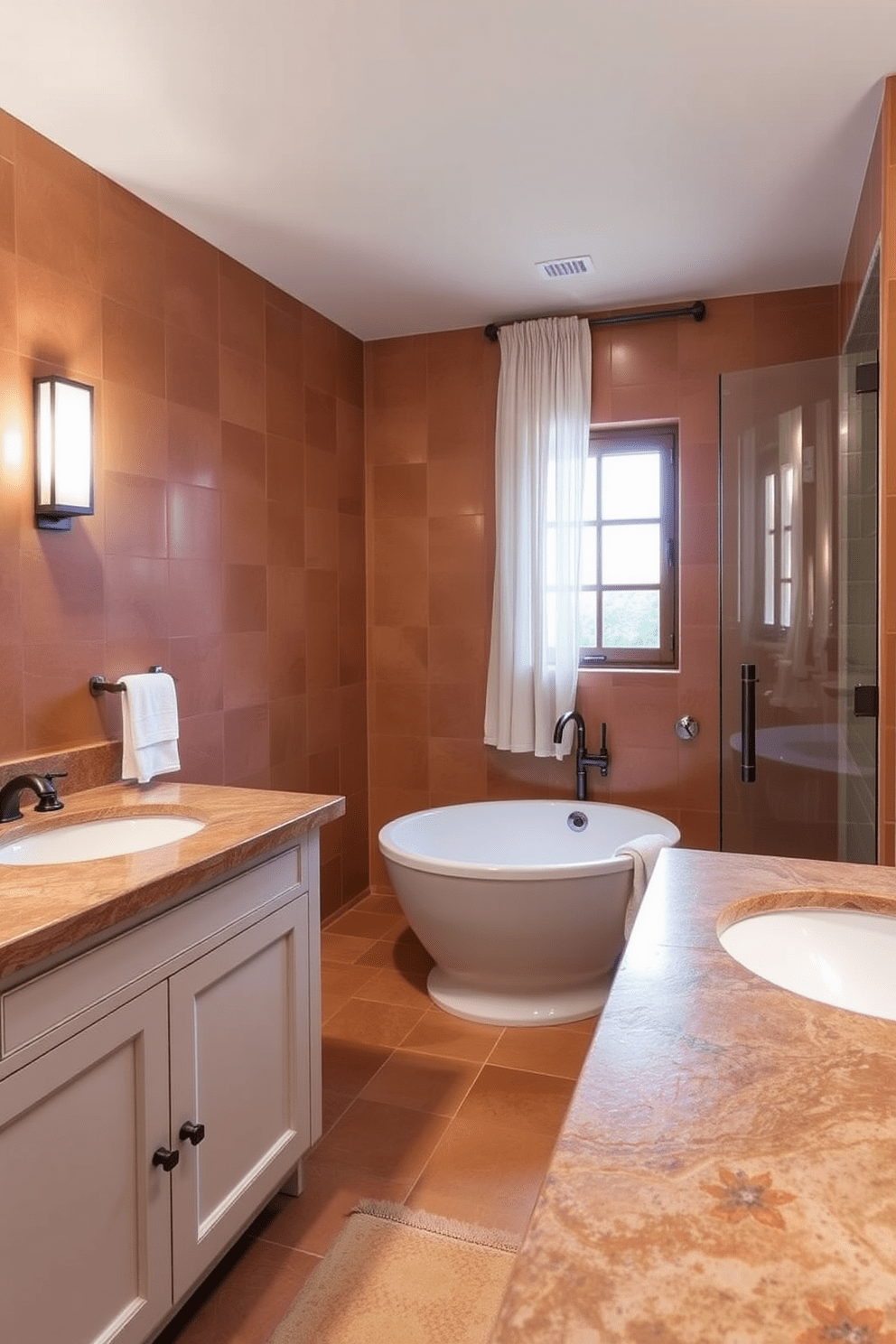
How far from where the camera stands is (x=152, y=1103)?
1.49 metres

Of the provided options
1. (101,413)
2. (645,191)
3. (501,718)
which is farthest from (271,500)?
(645,191)

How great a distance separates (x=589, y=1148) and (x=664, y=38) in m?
2.10

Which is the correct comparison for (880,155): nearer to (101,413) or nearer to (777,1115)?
(101,413)

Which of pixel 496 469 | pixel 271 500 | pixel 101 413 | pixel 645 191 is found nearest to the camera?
pixel 101 413

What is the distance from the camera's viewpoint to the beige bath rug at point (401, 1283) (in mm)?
1633

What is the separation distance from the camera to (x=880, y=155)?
6.94ft

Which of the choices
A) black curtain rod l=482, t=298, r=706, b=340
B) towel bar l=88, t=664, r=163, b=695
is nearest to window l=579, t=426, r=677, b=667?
black curtain rod l=482, t=298, r=706, b=340

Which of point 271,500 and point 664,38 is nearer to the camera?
point 664,38

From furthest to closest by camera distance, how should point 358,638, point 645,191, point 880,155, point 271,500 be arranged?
point 358,638 → point 271,500 → point 645,191 → point 880,155

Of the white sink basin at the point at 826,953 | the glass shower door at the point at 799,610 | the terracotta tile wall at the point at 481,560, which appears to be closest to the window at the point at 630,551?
the terracotta tile wall at the point at 481,560

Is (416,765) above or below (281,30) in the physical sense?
below

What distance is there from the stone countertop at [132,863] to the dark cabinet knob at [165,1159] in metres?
0.40

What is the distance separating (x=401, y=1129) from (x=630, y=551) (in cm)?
231

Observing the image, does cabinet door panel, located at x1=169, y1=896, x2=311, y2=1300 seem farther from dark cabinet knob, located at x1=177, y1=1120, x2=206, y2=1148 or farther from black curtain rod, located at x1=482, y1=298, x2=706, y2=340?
black curtain rod, located at x1=482, y1=298, x2=706, y2=340
